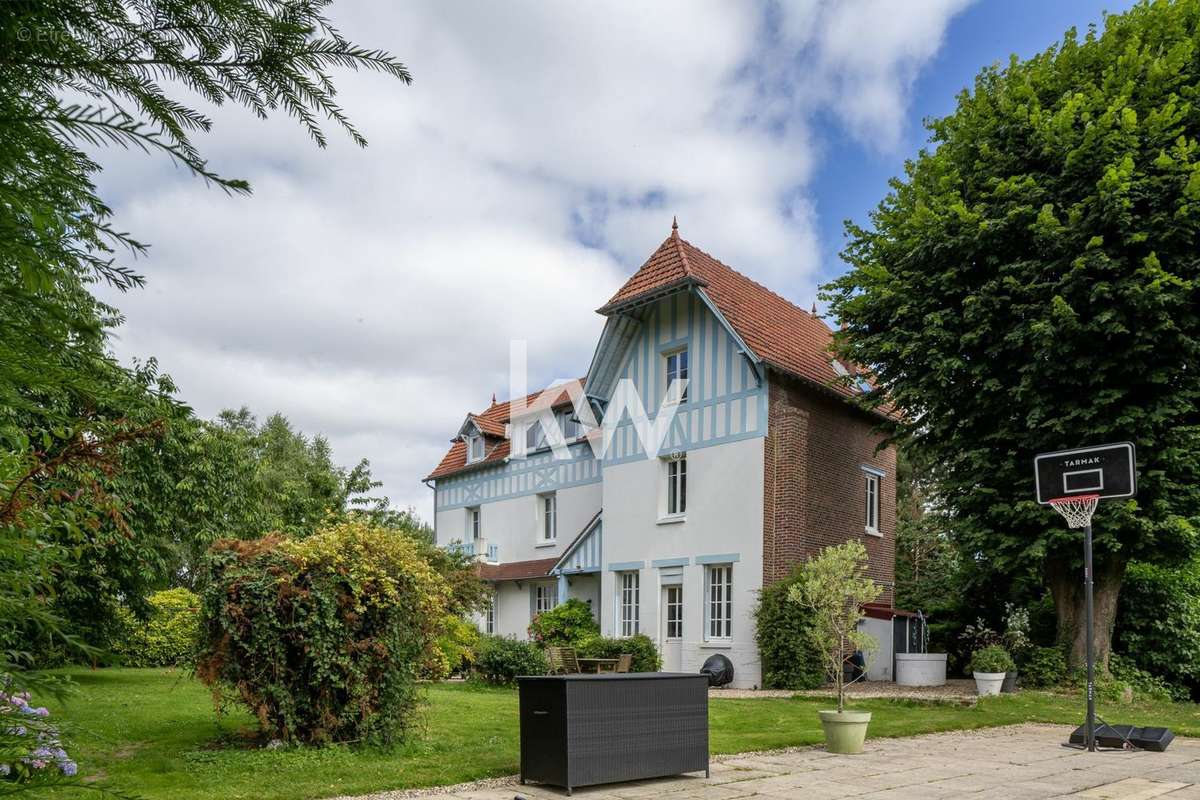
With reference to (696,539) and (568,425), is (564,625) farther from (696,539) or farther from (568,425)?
(568,425)

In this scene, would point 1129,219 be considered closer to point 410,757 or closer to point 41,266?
point 410,757

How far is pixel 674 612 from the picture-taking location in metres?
22.5

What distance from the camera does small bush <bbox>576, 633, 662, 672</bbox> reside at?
20.9m

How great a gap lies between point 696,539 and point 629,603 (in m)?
2.85

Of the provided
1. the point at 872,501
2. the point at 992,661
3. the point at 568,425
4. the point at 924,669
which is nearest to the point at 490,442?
the point at 568,425

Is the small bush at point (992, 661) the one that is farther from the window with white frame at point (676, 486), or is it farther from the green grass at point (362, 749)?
the window with white frame at point (676, 486)

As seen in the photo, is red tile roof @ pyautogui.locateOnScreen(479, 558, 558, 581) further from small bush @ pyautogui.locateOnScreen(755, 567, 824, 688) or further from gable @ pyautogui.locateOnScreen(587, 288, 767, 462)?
small bush @ pyautogui.locateOnScreen(755, 567, 824, 688)

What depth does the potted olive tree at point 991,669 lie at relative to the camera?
54.2ft

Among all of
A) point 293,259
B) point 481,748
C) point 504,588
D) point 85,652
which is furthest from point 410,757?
point 504,588

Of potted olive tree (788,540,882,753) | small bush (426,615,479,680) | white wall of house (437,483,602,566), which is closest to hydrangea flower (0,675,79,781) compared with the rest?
potted olive tree (788,540,882,753)

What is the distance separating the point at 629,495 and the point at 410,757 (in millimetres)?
14836

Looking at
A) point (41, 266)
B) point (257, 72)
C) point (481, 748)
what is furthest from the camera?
point (481, 748)

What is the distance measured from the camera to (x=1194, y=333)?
1598 cm

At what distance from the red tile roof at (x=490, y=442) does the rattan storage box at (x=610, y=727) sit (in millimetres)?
20285
